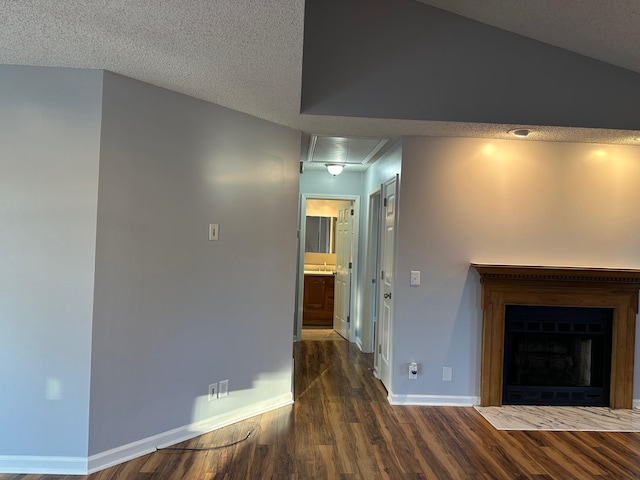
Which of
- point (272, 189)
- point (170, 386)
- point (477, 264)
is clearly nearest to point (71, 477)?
point (170, 386)

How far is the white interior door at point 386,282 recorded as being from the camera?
4031mm

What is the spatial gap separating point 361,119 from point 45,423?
2.83m

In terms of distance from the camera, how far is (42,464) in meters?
2.53

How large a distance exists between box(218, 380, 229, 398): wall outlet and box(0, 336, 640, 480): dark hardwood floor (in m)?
0.24

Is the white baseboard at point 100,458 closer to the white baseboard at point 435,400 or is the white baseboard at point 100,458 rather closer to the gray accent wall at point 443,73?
the white baseboard at point 435,400

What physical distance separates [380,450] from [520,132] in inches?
104

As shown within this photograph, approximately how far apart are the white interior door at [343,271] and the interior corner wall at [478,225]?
2393 millimetres

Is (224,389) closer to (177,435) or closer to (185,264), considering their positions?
(177,435)

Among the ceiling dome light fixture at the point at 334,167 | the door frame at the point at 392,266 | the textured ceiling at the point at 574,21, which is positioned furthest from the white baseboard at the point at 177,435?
the textured ceiling at the point at 574,21

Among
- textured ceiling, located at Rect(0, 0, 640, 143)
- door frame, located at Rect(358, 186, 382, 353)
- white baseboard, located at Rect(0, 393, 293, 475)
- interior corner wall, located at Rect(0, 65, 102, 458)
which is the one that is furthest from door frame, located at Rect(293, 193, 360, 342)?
interior corner wall, located at Rect(0, 65, 102, 458)

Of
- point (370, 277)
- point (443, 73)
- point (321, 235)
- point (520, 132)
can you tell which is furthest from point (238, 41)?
point (321, 235)

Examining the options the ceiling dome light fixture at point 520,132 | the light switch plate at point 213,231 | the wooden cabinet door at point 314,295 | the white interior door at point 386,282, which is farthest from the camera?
the wooden cabinet door at point 314,295

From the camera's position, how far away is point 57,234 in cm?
253

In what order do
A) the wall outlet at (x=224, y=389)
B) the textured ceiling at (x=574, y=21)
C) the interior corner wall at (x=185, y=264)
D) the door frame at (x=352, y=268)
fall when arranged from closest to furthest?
the interior corner wall at (x=185, y=264)
the textured ceiling at (x=574, y=21)
the wall outlet at (x=224, y=389)
the door frame at (x=352, y=268)
